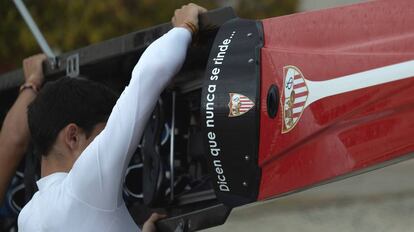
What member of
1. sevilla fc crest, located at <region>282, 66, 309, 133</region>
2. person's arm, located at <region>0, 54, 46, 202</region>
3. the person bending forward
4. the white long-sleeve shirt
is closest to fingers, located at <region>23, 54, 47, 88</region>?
person's arm, located at <region>0, 54, 46, 202</region>

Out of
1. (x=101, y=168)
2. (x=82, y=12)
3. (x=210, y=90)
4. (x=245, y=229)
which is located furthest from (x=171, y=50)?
(x=82, y=12)

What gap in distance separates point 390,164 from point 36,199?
3.80 feet

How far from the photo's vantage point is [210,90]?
252 cm

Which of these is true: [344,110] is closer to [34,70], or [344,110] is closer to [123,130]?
[123,130]

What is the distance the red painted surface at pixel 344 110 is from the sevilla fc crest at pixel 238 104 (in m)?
0.04

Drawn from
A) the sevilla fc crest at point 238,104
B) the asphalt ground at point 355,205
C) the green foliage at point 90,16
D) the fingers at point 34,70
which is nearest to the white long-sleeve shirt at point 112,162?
the sevilla fc crest at point 238,104

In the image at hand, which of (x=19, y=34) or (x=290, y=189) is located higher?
(x=19, y=34)

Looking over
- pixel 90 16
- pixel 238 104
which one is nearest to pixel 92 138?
pixel 238 104

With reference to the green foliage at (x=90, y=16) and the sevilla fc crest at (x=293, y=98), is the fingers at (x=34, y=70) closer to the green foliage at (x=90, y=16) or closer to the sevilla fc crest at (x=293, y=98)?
the sevilla fc crest at (x=293, y=98)

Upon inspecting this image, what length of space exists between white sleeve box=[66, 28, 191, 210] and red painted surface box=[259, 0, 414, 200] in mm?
313

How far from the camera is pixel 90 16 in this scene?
854 cm

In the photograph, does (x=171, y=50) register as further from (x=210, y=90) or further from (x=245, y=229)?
(x=245, y=229)

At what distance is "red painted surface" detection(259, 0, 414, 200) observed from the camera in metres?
2.43

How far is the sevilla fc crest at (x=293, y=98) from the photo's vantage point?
8.12ft
